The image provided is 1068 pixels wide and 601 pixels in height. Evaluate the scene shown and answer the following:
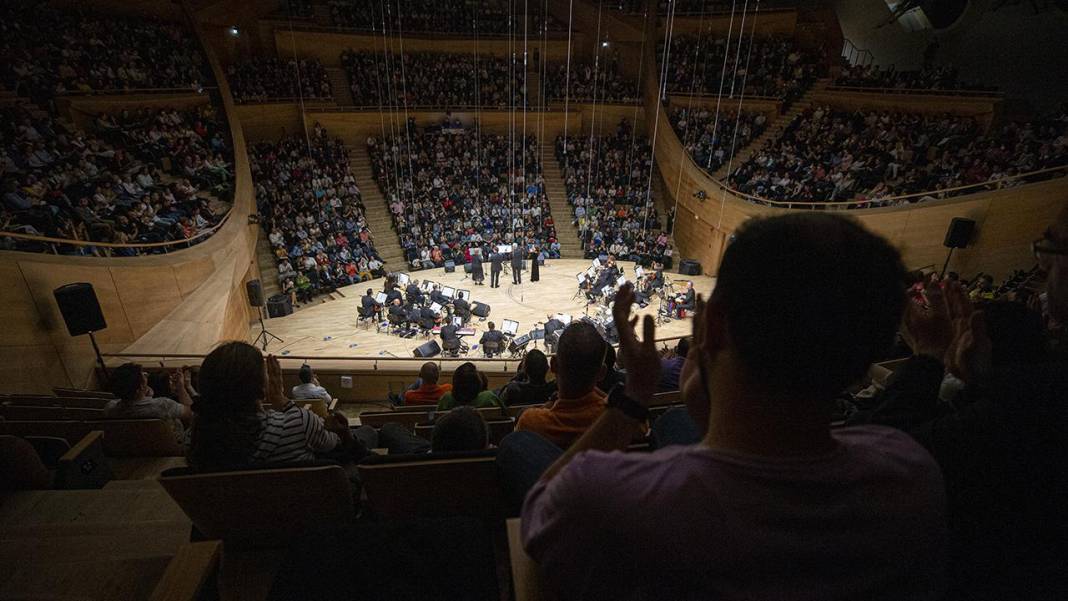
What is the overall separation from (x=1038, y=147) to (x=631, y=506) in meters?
14.1

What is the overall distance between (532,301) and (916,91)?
39.8ft

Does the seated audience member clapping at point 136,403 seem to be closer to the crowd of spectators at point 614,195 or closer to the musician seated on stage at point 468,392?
the musician seated on stage at point 468,392

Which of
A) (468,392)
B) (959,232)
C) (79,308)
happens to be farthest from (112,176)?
(959,232)

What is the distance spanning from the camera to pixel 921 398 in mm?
1401

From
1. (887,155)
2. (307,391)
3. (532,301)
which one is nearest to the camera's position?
(307,391)

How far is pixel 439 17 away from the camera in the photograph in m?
19.6

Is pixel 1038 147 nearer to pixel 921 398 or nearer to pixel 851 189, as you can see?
pixel 851 189

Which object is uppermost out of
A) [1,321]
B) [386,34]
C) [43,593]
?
[386,34]

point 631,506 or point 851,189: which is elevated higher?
point 631,506

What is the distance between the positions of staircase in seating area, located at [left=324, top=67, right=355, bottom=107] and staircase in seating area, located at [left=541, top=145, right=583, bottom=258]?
7.76 meters

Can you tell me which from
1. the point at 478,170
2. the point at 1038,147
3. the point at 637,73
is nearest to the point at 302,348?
the point at 478,170

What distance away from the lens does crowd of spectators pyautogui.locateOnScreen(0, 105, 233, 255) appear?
24.6 feet

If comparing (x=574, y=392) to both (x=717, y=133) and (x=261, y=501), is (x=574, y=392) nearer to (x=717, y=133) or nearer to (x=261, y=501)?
(x=261, y=501)

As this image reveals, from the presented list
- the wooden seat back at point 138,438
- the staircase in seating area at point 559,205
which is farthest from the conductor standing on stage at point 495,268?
the wooden seat back at point 138,438
